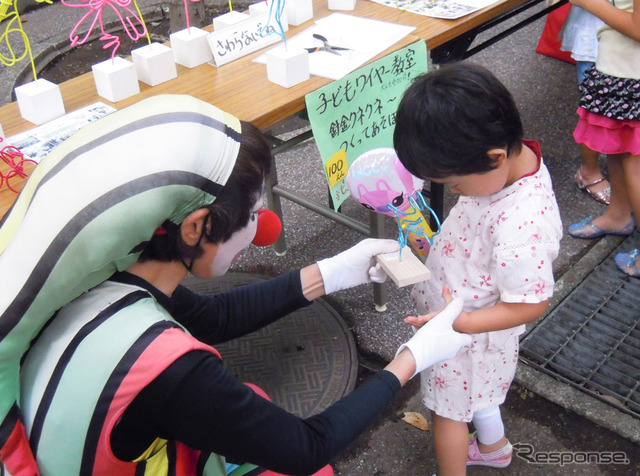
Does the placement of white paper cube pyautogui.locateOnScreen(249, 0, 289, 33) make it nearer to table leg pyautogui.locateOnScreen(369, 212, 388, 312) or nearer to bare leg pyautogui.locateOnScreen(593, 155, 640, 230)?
table leg pyautogui.locateOnScreen(369, 212, 388, 312)

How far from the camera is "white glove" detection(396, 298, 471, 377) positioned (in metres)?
1.54

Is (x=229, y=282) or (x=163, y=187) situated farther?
(x=229, y=282)

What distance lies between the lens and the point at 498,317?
1534 millimetres

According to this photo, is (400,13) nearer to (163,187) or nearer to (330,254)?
(330,254)

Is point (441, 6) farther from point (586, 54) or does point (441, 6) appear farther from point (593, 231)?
point (593, 231)

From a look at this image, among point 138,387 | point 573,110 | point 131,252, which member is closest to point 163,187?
point 131,252

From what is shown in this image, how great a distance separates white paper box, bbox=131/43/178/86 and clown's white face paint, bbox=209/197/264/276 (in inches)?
34.3

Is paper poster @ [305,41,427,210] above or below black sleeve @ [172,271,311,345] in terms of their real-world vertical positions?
above

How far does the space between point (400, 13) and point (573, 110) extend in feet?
6.53

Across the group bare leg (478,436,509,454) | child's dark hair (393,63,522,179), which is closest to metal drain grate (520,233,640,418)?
bare leg (478,436,509,454)

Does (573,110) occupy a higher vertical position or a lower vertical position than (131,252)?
lower

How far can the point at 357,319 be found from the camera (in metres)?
2.72

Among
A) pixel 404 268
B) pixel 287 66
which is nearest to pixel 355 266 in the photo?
pixel 404 268

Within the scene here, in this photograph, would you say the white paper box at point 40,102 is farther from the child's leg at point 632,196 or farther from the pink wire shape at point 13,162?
the child's leg at point 632,196
